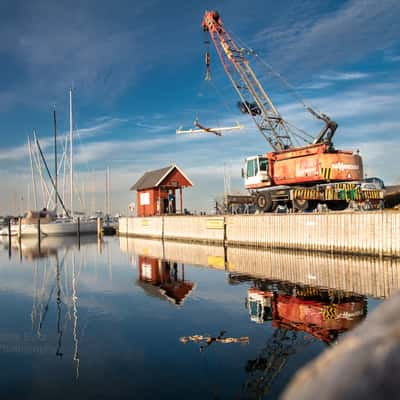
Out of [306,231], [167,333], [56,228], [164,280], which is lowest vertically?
[164,280]

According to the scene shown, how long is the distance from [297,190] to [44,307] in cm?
1893

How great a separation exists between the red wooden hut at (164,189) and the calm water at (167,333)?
32850mm

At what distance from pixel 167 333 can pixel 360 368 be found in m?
9.55

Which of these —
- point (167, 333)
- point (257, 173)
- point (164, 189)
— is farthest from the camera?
point (164, 189)

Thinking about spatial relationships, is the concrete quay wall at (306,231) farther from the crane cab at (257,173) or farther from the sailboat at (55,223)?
the sailboat at (55,223)

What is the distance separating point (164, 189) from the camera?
5306 cm

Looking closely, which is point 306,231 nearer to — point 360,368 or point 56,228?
point 360,368

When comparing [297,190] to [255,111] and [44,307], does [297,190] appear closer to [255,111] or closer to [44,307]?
[255,111]

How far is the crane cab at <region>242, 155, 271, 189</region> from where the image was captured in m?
31.8


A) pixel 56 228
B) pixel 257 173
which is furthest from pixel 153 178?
pixel 257 173

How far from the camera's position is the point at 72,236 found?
59594 mm

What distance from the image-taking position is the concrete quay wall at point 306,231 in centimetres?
2111

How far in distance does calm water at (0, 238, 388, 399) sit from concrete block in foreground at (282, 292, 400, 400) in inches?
223

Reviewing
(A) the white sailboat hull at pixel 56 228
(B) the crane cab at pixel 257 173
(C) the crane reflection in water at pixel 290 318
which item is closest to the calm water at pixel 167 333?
(C) the crane reflection in water at pixel 290 318
